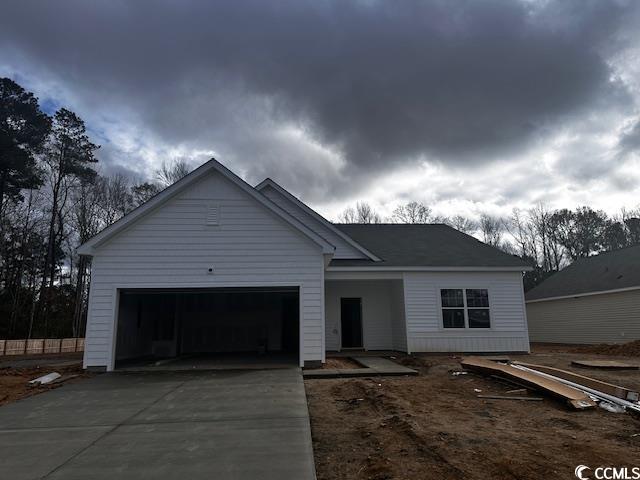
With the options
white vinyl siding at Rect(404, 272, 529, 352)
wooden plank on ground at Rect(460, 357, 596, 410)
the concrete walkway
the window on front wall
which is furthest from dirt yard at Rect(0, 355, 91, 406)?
the window on front wall

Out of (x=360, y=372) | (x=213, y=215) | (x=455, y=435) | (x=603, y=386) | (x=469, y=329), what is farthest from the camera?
(x=469, y=329)

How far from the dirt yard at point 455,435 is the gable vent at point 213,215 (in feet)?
17.8

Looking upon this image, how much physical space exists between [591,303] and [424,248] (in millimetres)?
10378

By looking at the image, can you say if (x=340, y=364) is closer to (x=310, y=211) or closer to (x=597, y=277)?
(x=310, y=211)

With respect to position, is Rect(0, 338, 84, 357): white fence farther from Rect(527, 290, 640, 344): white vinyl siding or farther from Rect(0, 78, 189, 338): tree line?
Rect(527, 290, 640, 344): white vinyl siding

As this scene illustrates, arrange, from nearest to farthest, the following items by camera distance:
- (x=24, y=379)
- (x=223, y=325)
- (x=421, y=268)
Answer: (x=24, y=379)
(x=421, y=268)
(x=223, y=325)

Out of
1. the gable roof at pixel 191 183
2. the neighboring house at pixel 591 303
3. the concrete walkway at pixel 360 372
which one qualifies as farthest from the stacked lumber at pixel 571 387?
the neighboring house at pixel 591 303

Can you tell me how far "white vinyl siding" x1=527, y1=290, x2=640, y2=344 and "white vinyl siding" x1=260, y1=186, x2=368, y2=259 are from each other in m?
12.5

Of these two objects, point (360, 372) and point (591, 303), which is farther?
point (591, 303)

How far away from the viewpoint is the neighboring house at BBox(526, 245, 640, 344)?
17531 millimetres

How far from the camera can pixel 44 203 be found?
29250 mm

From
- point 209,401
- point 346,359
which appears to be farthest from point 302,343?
point 209,401

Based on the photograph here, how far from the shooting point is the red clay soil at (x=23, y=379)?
8.15 metres

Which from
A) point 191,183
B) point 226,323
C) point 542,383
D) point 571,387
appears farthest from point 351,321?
point 571,387
